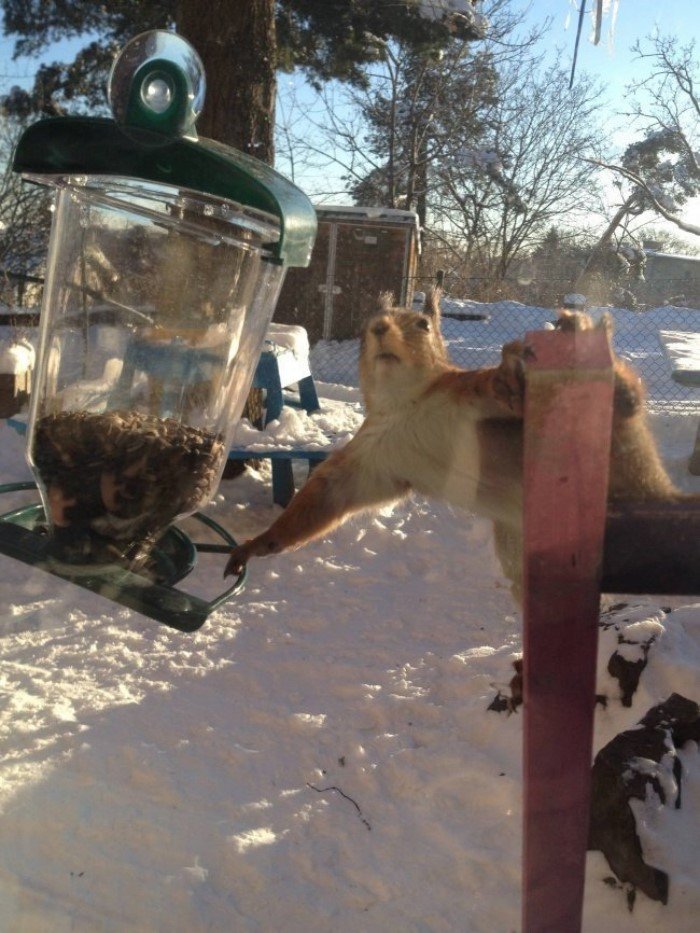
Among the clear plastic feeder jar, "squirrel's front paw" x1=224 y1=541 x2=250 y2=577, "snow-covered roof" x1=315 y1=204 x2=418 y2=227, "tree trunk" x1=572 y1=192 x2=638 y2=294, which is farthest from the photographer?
"snow-covered roof" x1=315 y1=204 x2=418 y2=227

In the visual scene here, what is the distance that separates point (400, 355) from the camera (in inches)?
120

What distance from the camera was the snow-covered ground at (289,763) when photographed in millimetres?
2631

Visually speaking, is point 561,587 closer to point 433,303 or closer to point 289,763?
point 433,303

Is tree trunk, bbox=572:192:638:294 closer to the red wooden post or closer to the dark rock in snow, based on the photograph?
the dark rock in snow

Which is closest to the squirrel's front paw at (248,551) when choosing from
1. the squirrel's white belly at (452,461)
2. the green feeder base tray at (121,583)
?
the green feeder base tray at (121,583)

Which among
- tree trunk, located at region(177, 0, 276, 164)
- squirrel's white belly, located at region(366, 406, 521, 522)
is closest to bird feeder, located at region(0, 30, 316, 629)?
squirrel's white belly, located at region(366, 406, 521, 522)

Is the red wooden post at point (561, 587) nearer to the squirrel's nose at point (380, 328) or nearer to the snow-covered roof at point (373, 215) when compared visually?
the squirrel's nose at point (380, 328)

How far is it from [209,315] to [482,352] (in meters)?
7.64

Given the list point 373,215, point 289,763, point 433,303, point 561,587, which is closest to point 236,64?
point 433,303

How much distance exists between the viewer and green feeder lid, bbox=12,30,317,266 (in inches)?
59.5

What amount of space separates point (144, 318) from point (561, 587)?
1281mm

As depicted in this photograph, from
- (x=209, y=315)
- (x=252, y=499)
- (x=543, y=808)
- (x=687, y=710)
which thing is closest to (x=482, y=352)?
(x=252, y=499)

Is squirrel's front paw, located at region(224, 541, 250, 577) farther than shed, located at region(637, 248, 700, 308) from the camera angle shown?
No

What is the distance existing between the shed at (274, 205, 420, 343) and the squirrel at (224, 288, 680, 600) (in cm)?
1098
